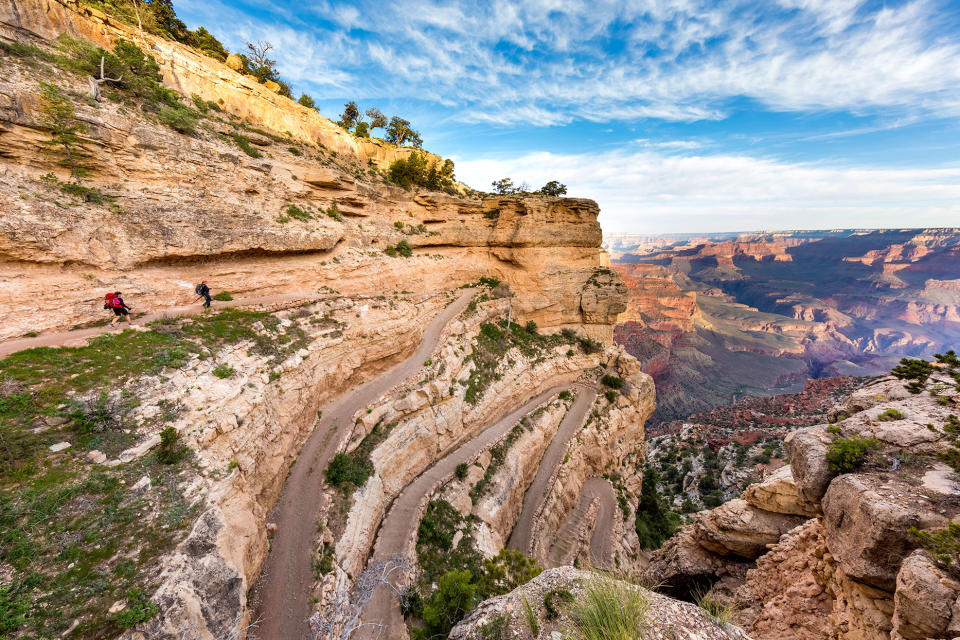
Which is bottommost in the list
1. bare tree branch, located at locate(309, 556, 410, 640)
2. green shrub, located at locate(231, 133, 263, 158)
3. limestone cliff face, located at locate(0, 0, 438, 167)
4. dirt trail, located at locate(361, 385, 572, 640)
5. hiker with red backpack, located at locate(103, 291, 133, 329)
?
dirt trail, located at locate(361, 385, 572, 640)

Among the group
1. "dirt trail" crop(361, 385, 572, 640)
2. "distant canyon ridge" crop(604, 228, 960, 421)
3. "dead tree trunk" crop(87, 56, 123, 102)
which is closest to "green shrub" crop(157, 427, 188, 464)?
"dirt trail" crop(361, 385, 572, 640)

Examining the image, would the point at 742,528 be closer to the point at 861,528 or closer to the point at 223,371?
the point at 861,528

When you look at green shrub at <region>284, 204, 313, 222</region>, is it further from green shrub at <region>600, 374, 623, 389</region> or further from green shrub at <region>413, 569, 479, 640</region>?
green shrub at <region>600, 374, 623, 389</region>

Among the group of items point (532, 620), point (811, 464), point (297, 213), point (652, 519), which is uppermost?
point (297, 213)

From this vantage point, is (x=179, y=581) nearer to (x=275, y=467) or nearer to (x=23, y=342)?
(x=275, y=467)

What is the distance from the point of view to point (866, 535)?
5980 millimetres

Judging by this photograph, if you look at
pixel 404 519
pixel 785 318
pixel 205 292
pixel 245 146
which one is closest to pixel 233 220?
pixel 205 292

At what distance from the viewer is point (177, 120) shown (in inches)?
600

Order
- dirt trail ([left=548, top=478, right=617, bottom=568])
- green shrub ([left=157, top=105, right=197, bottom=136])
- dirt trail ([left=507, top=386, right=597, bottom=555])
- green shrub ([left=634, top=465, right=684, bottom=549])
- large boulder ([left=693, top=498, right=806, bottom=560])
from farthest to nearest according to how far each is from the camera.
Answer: green shrub ([left=634, top=465, right=684, bottom=549]), dirt trail ([left=548, top=478, right=617, bottom=568]), dirt trail ([left=507, top=386, right=597, bottom=555]), green shrub ([left=157, top=105, right=197, bottom=136]), large boulder ([left=693, top=498, right=806, bottom=560])

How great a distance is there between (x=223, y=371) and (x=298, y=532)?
601cm

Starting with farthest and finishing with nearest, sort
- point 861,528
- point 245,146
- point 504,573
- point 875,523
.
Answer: point 245,146 < point 504,573 < point 861,528 < point 875,523

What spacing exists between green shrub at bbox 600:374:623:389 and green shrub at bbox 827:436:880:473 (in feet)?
71.6

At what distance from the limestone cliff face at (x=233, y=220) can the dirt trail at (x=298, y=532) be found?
8.15 m

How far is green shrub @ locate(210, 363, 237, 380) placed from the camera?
10.4 metres
